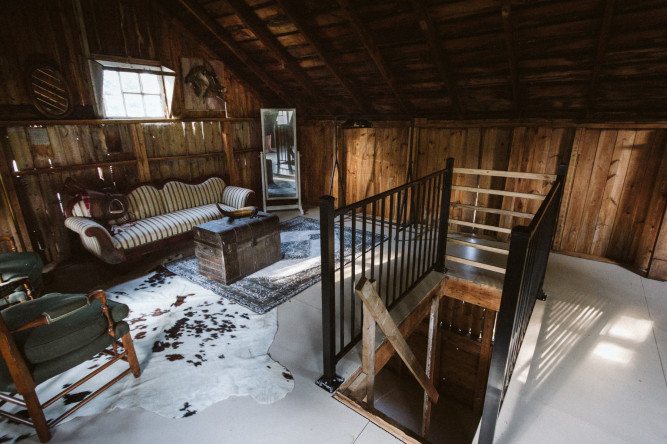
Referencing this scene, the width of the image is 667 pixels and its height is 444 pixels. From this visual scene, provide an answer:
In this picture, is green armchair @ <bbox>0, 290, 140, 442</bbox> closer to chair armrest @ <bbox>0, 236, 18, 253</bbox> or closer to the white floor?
the white floor

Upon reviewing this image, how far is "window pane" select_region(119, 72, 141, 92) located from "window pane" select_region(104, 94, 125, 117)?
17 cm

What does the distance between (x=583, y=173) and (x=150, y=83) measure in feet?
19.8

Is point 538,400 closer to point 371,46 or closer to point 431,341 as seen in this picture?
point 431,341

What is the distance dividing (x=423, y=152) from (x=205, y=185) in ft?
11.5

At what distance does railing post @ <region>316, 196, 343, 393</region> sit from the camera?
1.84 meters

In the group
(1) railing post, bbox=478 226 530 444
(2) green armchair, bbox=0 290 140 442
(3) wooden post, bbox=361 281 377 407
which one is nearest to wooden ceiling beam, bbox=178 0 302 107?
(2) green armchair, bbox=0 290 140 442

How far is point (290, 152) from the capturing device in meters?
6.27

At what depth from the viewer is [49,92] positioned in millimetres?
3830

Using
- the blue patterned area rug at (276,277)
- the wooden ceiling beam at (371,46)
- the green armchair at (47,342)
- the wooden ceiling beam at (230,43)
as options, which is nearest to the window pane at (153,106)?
the wooden ceiling beam at (230,43)

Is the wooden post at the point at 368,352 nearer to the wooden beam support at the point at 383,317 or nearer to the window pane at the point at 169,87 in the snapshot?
the wooden beam support at the point at 383,317

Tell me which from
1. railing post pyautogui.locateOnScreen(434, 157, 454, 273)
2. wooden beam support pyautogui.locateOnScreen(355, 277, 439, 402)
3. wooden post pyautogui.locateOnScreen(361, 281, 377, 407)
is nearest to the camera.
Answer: wooden beam support pyautogui.locateOnScreen(355, 277, 439, 402)

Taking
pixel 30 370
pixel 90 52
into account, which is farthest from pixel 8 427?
pixel 90 52

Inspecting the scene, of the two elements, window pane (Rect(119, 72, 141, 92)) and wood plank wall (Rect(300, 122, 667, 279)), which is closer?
wood plank wall (Rect(300, 122, 667, 279))

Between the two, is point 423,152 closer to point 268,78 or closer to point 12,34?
point 268,78
